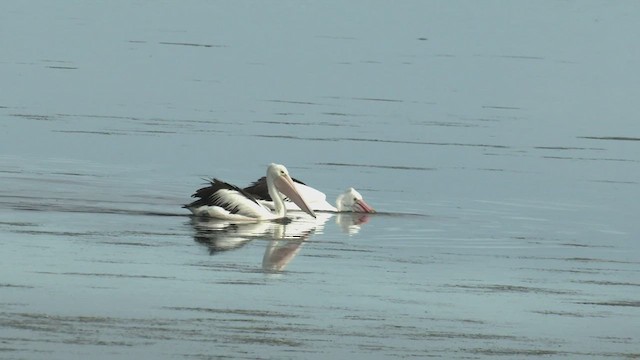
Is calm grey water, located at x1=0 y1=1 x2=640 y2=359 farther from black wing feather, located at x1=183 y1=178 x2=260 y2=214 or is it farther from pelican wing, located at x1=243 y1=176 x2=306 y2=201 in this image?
pelican wing, located at x1=243 y1=176 x2=306 y2=201

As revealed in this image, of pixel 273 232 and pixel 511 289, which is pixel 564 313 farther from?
pixel 273 232

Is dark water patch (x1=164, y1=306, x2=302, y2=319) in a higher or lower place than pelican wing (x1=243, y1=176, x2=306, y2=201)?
lower

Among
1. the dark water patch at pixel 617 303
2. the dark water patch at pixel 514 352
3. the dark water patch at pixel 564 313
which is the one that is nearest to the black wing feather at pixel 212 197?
the dark water patch at pixel 617 303

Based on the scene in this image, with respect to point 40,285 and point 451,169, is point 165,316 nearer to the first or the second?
point 40,285

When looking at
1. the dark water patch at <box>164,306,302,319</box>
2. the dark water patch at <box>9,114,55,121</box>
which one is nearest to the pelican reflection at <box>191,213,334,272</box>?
the dark water patch at <box>164,306,302,319</box>

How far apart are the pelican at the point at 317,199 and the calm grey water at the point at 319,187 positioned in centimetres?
25

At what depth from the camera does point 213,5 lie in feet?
128

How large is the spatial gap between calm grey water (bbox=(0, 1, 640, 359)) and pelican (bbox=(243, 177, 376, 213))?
0.82ft

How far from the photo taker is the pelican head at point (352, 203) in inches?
593

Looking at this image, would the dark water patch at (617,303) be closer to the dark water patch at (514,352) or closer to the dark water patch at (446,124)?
the dark water patch at (514,352)

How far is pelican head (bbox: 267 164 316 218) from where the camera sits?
15.3 m

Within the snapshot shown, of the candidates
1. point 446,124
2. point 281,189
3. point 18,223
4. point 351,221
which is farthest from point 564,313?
point 446,124

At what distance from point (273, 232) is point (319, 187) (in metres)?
2.70

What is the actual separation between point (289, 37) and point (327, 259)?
1940 centimetres
